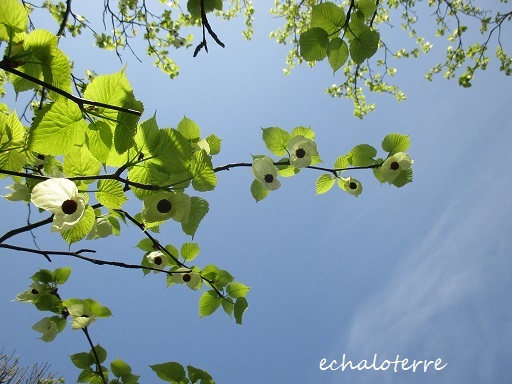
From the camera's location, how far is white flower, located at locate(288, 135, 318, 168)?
1.06 meters

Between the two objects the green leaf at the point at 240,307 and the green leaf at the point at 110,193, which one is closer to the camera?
the green leaf at the point at 110,193

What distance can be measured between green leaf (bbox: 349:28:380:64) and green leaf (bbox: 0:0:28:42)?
78 centimetres

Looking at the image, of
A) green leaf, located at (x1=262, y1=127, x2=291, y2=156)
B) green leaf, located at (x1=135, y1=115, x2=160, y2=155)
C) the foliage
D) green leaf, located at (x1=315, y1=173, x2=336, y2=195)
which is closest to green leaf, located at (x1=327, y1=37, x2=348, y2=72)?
the foliage

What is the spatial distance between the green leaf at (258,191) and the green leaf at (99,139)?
65cm

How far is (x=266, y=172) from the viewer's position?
3.47 ft

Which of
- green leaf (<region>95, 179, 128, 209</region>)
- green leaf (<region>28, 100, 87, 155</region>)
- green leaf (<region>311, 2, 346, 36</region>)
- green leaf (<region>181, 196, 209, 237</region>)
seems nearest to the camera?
green leaf (<region>28, 100, 87, 155</region>)

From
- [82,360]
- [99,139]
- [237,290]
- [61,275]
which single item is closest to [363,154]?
[237,290]

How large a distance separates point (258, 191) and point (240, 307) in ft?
1.28

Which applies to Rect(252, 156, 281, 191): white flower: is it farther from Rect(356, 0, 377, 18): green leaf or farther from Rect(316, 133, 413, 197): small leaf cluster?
Rect(356, 0, 377, 18): green leaf

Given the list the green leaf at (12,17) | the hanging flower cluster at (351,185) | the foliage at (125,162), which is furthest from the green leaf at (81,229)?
the hanging flower cluster at (351,185)

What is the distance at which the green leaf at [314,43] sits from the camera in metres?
0.95

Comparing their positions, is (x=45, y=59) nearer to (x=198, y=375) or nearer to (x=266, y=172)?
(x=266, y=172)

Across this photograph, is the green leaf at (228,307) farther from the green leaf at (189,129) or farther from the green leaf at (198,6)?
the green leaf at (198,6)

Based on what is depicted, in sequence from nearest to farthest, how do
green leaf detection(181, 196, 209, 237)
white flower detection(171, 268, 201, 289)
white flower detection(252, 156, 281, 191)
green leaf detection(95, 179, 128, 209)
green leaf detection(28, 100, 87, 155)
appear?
green leaf detection(28, 100, 87, 155) < green leaf detection(95, 179, 128, 209) < green leaf detection(181, 196, 209, 237) < white flower detection(252, 156, 281, 191) < white flower detection(171, 268, 201, 289)
